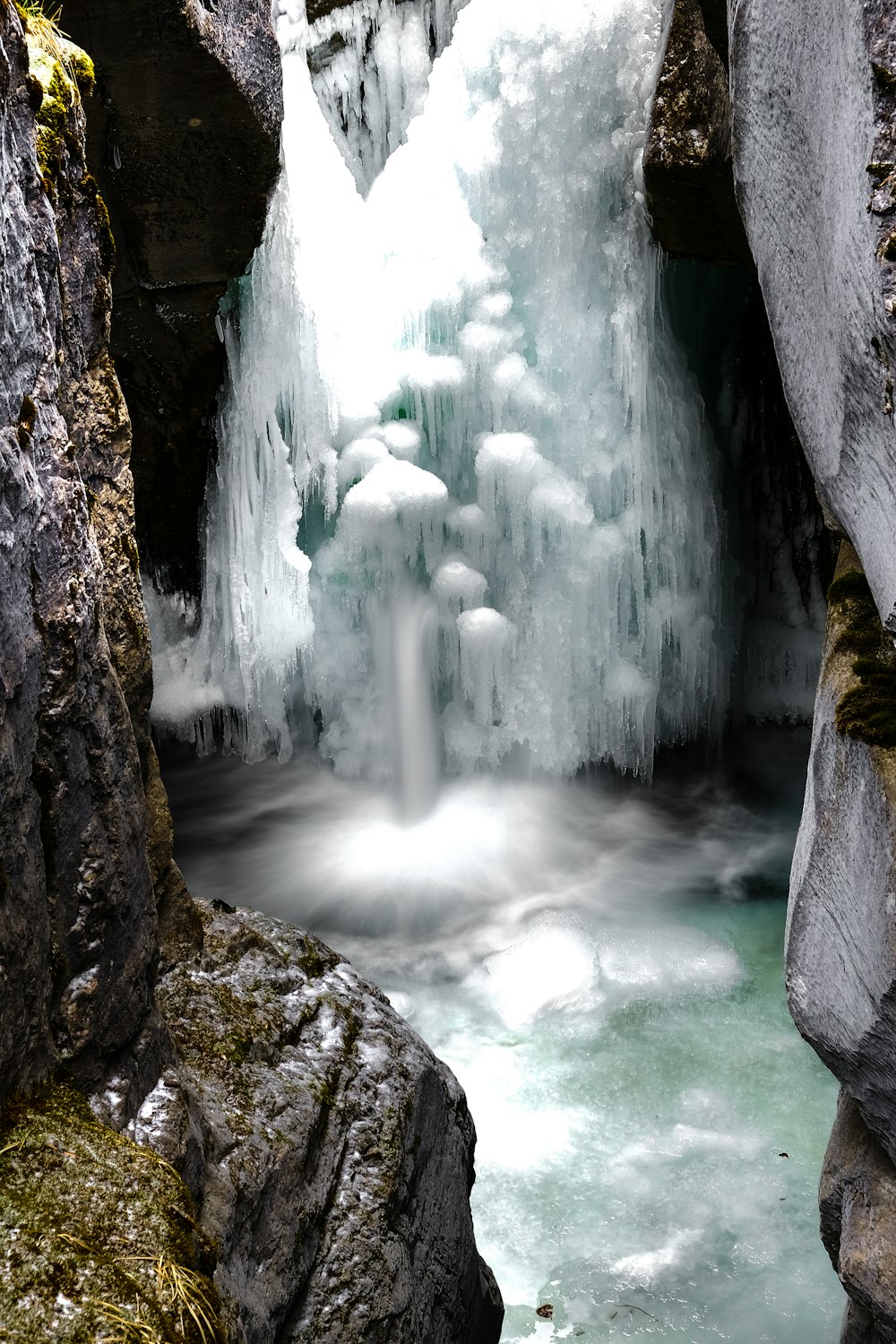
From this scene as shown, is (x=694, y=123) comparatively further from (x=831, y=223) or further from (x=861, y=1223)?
(x=861, y=1223)

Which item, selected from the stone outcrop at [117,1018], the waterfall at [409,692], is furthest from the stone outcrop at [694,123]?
the stone outcrop at [117,1018]

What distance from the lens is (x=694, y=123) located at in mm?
6145

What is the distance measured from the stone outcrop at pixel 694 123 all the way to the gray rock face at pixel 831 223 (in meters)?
3.05

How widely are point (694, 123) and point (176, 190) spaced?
9.00 feet

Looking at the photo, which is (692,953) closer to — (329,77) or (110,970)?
(110,970)

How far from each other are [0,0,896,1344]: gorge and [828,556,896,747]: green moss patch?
0.06 feet

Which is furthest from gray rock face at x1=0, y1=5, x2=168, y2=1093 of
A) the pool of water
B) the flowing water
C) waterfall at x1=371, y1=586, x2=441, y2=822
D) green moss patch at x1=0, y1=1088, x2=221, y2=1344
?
waterfall at x1=371, y1=586, x2=441, y2=822

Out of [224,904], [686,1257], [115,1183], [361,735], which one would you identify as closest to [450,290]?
[361,735]

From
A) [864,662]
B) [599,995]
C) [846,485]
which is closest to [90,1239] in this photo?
[864,662]

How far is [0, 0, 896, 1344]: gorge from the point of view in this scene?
7.48 feet

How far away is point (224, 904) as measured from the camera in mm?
3473

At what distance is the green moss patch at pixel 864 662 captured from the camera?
2.40 metres

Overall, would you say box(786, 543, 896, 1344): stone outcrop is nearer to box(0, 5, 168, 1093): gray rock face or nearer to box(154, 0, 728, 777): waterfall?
box(0, 5, 168, 1093): gray rock face

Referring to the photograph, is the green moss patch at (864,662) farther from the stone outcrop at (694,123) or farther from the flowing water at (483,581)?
the stone outcrop at (694,123)
